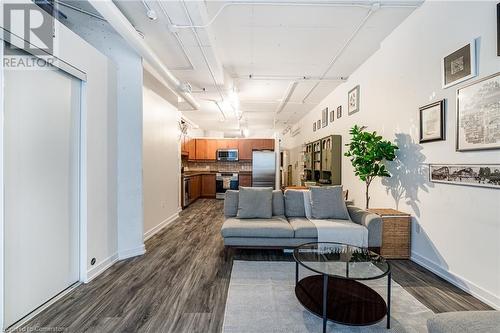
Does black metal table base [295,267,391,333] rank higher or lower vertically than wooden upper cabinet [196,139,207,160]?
lower

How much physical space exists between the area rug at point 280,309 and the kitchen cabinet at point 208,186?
5991mm

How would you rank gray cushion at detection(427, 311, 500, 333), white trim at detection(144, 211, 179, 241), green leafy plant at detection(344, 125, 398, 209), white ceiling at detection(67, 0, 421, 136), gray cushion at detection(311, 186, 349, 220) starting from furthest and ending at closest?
1. white trim at detection(144, 211, 179, 241)
2. gray cushion at detection(311, 186, 349, 220)
3. green leafy plant at detection(344, 125, 398, 209)
4. white ceiling at detection(67, 0, 421, 136)
5. gray cushion at detection(427, 311, 500, 333)

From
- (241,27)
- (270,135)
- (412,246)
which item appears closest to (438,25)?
(241,27)

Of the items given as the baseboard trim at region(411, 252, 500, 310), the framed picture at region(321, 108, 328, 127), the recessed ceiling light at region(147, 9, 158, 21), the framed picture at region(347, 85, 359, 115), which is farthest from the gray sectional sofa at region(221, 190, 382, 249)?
the framed picture at region(321, 108, 328, 127)

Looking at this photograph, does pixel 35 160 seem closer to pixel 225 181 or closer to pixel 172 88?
pixel 172 88

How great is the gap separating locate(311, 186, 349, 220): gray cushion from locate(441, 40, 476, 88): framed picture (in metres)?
1.80

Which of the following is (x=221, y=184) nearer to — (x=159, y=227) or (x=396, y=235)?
(x=159, y=227)

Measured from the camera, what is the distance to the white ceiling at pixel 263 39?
2613 mm

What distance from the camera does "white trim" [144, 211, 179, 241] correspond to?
150 inches

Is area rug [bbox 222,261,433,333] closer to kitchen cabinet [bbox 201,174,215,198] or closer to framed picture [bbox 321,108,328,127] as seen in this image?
framed picture [bbox 321,108,328,127]

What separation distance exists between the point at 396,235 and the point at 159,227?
386cm

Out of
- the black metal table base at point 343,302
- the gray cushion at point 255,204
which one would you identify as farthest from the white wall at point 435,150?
the gray cushion at point 255,204

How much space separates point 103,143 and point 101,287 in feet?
5.20

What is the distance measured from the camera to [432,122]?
8.50 ft
